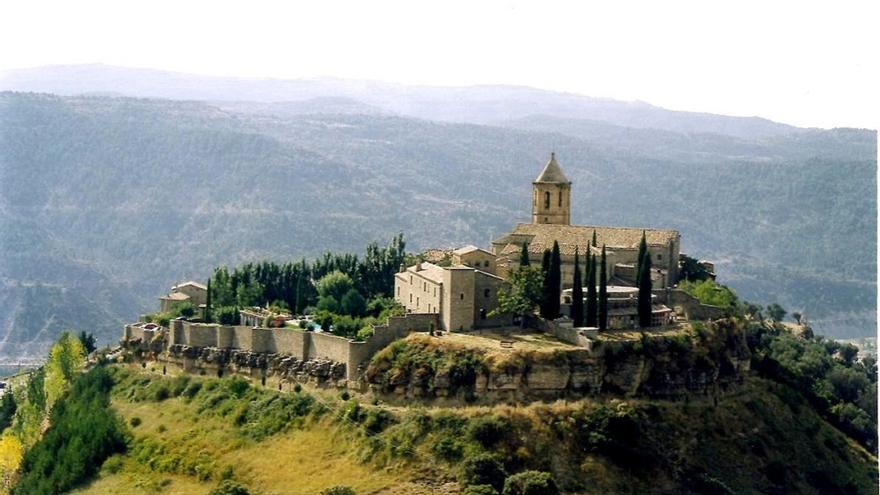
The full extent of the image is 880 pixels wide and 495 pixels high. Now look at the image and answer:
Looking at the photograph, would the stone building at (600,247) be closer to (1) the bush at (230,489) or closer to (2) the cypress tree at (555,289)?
(2) the cypress tree at (555,289)

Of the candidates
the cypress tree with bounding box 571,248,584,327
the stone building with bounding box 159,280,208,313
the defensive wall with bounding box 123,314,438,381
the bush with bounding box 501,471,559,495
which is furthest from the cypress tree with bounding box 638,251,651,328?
the stone building with bounding box 159,280,208,313

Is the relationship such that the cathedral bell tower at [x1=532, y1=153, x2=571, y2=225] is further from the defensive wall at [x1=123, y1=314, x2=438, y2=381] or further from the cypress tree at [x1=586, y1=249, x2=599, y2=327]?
the defensive wall at [x1=123, y1=314, x2=438, y2=381]

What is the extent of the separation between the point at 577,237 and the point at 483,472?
21589 millimetres

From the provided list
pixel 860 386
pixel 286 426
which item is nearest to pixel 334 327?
pixel 286 426

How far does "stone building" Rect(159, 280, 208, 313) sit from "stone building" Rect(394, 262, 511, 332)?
1622 centimetres

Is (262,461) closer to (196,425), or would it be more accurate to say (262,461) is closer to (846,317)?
(196,425)

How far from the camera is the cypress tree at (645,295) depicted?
6325 centimetres

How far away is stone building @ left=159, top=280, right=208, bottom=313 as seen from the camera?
78.8 meters

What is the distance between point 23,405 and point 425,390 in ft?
92.0

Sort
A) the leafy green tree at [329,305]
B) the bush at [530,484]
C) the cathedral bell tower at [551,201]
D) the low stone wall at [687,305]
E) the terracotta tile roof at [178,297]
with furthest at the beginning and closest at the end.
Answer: the cathedral bell tower at [551,201]
the terracotta tile roof at [178,297]
the leafy green tree at [329,305]
the low stone wall at [687,305]
the bush at [530,484]

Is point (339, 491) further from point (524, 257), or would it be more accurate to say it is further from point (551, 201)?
point (551, 201)

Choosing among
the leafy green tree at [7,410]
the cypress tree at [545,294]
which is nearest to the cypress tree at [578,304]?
the cypress tree at [545,294]

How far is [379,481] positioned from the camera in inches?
2172

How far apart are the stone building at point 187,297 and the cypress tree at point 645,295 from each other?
2490cm
